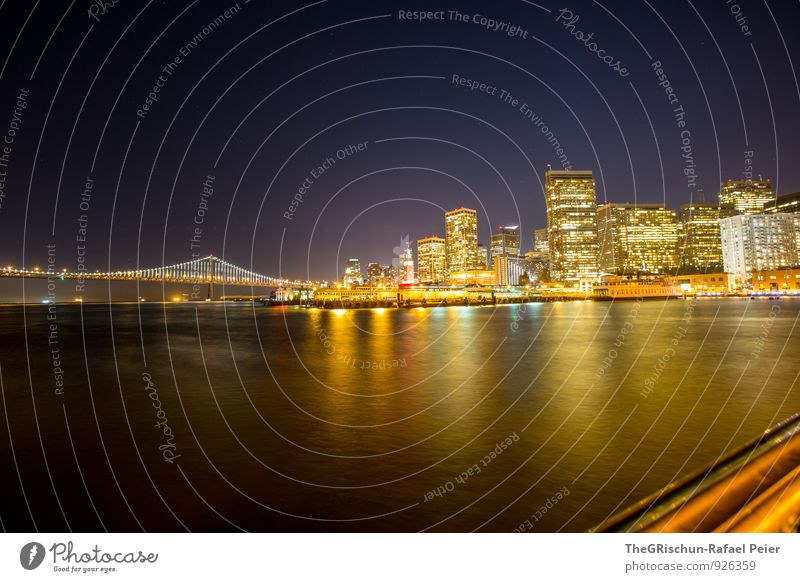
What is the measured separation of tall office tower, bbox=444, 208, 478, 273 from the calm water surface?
376ft

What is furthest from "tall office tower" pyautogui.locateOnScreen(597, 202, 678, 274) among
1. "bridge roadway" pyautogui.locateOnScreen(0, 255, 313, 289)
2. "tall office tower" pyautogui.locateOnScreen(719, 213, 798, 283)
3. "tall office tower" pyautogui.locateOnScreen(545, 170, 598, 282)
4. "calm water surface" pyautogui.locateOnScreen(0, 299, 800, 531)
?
"calm water surface" pyautogui.locateOnScreen(0, 299, 800, 531)

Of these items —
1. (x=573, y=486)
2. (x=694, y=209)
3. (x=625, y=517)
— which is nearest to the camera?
(x=625, y=517)

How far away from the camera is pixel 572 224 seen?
145000mm

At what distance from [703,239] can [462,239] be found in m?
81.6

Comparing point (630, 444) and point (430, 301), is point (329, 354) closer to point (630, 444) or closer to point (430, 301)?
point (630, 444)

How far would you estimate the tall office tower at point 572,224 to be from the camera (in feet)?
431

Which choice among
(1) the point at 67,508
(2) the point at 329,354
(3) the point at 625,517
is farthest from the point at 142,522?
(2) the point at 329,354

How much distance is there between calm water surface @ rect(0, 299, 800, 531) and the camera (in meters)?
5.75

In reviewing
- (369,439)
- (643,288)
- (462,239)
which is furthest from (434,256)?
(369,439)

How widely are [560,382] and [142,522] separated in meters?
12.8

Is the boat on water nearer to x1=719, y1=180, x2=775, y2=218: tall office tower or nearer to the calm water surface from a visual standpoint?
x1=719, y1=180, x2=775, y2=218: tall office tower

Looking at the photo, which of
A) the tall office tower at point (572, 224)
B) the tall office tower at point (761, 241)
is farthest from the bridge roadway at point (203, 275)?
the tall office tower at point (761, 241)

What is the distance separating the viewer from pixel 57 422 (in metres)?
10.6

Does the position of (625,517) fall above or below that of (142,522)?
above
